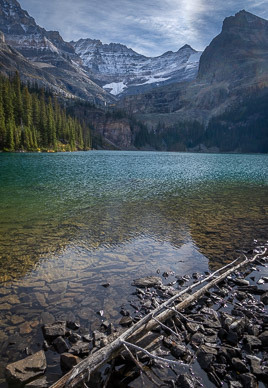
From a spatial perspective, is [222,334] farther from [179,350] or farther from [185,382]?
[185,382]

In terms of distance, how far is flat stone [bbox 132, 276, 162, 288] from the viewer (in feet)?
30.7

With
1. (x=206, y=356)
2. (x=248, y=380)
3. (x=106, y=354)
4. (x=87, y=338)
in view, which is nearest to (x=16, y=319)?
(x=87, y=338)

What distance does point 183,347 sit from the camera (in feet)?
19.8

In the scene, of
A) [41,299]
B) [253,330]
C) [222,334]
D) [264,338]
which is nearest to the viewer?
[264,338]

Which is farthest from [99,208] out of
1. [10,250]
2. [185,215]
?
[10,250]

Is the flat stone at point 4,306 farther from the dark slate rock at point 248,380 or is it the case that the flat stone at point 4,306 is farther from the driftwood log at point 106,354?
the dark slate rock at point 248,380

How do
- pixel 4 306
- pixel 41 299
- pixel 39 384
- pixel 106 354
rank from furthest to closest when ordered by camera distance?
pixel 41 299 < pixel 4 306 < pixel 39 384 < pixel 106 354

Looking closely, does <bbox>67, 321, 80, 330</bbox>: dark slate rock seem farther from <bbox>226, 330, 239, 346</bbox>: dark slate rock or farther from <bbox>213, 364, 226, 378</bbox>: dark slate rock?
<bbox>226, 330, 239, 346</bbox>: dark slate rock

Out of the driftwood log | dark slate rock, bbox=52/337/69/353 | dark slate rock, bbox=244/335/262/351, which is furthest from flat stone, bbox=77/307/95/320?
dark slate rock, bbox=244/335/262/351

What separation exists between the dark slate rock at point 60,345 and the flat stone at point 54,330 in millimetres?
280

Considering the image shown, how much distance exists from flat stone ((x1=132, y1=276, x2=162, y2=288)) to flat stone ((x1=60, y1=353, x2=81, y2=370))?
4.12m

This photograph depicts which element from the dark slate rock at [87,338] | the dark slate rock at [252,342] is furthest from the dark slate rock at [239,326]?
the dark slate rock at [87,338]

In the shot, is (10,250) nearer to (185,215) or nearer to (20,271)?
(20,271)

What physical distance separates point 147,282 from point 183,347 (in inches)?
140
